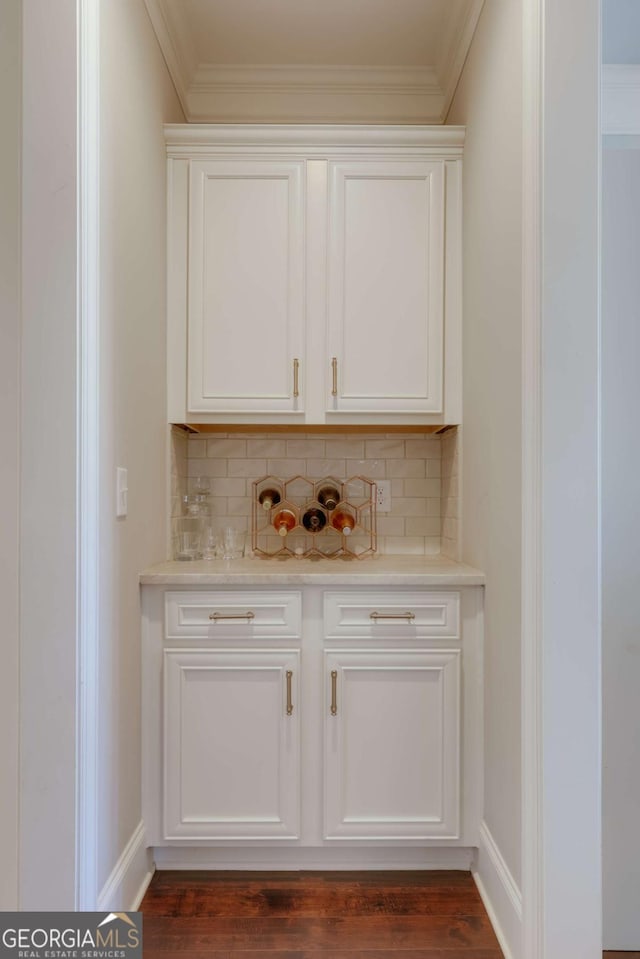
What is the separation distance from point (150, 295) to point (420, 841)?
1.92m

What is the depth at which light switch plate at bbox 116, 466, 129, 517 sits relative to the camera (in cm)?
162

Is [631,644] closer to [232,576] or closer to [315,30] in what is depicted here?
[232,576]

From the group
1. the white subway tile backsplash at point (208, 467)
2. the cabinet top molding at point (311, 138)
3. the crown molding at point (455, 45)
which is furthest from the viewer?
the white subway tile backsplash at point (208, 467)

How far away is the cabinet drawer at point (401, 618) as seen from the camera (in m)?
1.89

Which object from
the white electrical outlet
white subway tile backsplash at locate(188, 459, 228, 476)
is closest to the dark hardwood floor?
the white electrical outlet

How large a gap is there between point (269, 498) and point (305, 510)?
0.55 feet

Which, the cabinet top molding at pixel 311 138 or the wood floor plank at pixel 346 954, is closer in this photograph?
the wood floor plank at pixel 346 954

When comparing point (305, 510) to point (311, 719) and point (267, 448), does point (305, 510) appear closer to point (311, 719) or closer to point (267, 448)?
point (267, 448)

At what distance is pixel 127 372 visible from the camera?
171 centimetres

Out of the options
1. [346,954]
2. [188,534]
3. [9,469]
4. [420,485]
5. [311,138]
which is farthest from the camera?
[420,485]

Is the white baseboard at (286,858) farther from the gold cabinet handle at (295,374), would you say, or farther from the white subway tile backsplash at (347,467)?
the gold cabinet handle at (295,374)

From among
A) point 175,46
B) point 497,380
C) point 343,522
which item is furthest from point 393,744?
point 175,46

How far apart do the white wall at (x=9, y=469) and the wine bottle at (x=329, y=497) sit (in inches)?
52.8

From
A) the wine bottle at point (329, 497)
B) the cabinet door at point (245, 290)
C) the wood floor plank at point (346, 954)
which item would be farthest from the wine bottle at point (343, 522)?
the wood floor plank at point (346, 954)
